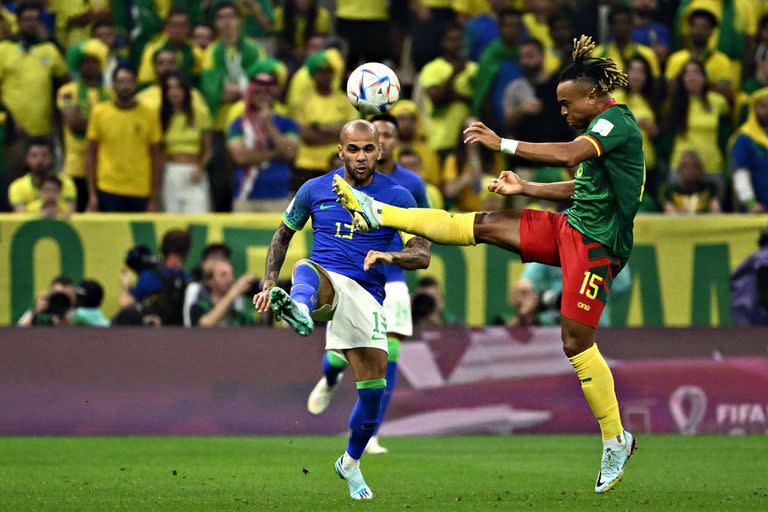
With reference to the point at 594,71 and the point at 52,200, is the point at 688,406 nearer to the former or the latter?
the point at 594,71

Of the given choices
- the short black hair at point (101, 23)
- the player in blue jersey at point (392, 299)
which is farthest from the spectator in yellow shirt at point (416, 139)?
the player in blue jersey at point (392, 299)

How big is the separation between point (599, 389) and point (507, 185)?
5.01 ft

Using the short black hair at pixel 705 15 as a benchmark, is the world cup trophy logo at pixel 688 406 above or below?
below

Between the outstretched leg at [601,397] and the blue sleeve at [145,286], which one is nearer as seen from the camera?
the outstretched leg at [601,397]

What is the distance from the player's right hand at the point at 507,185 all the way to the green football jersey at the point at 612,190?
625mm

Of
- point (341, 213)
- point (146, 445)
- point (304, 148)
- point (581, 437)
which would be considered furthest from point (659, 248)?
point (341, 213)

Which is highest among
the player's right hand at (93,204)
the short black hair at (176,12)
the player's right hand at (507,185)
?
the short black hair at (176,12)

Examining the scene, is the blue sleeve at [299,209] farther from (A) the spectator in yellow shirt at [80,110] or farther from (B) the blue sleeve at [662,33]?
(B) the blue sleeve at [662,33]

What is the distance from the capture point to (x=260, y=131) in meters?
17.4

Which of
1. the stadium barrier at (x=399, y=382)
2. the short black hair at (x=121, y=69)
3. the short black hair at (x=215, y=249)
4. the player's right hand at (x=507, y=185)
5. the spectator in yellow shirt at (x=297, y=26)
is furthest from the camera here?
the spectator in yellow shirt at (x=297, y=26)

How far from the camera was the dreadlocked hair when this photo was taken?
9578mm

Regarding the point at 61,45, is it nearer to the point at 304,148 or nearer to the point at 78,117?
the point at 78,117

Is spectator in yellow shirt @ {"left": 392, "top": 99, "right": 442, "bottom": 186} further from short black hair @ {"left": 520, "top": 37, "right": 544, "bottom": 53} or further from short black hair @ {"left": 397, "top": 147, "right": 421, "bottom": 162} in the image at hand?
short black hair @ {"left": 520, "top": 37, "right": 544, "bottom": 53}

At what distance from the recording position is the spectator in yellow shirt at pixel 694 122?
18203 millimetres
